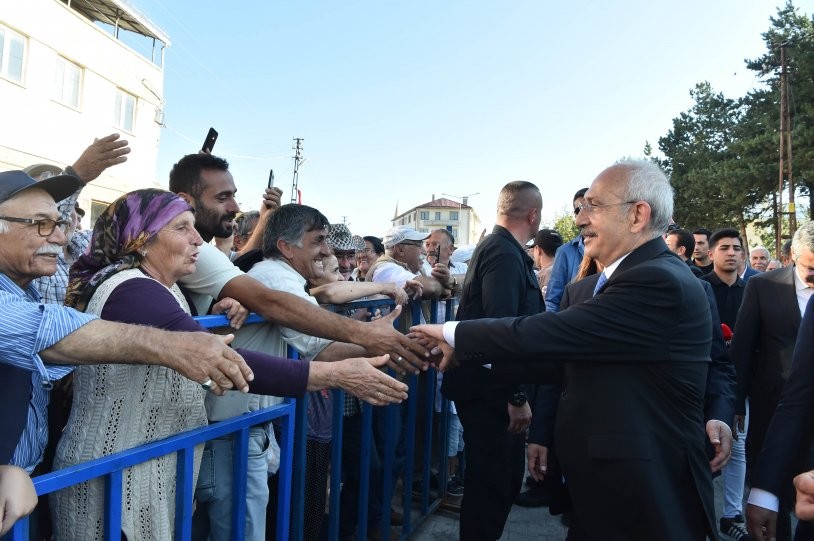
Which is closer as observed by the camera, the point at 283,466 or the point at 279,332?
the point at 283,466

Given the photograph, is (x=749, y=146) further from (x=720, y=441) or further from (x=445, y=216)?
(x=445, y=216)

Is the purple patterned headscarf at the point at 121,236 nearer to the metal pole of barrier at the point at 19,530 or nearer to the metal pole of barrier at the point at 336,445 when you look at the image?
the metal pole of barrier at the point at 19,530

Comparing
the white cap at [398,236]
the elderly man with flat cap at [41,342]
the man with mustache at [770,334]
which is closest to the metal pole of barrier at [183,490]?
the elderly man with flat cap at [41,342]

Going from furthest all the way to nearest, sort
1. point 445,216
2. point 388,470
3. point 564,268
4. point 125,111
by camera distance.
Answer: point 445,216 → point 125,111 → point 564,268 → point 388,470

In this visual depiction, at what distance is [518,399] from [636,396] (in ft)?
3.88

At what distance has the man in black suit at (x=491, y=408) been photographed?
3162mm

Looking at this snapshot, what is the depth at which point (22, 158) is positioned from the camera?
15477 mm

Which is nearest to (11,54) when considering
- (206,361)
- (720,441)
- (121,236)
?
(121,236)

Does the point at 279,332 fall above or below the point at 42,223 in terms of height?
below

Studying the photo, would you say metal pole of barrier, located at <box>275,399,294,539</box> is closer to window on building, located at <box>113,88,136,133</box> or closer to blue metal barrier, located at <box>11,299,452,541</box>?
blue metal barrier, located at <box>11,299,452,541</box>

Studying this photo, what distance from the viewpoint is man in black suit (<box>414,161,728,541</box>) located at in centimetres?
200

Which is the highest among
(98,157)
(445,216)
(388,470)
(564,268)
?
(445,216)

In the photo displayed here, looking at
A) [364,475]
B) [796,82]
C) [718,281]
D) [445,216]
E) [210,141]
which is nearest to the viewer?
[364,475]

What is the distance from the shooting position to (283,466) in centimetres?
230
